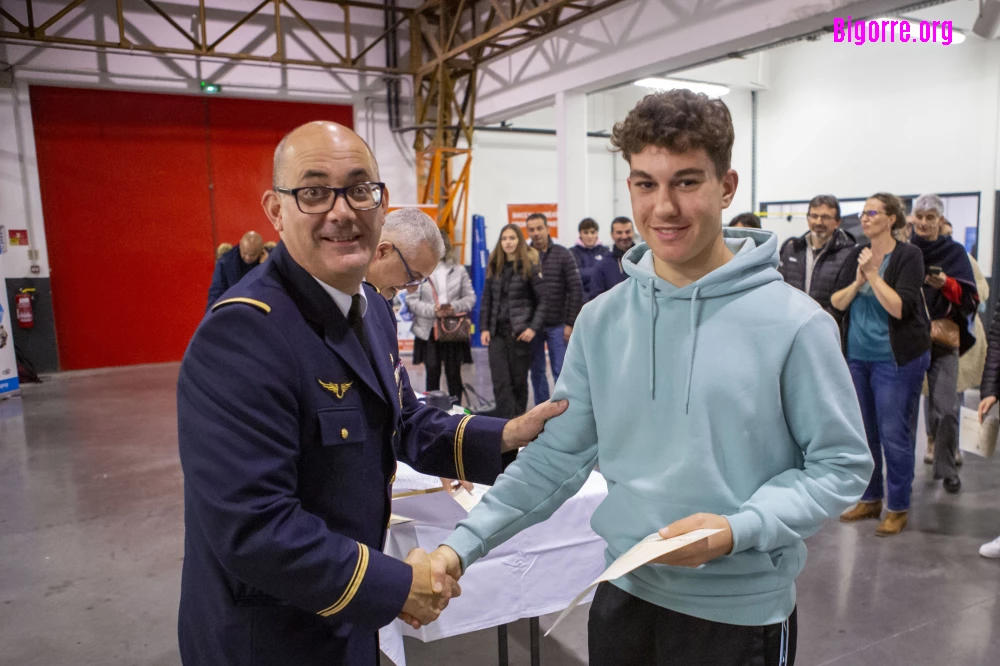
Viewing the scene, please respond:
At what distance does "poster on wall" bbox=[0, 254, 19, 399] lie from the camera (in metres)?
7.32

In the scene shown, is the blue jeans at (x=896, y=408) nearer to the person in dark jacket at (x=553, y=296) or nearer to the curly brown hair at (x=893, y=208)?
the curly brown hair at (x=893, y=208)

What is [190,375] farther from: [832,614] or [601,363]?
[832,614]

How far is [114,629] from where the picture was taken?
9.62 feet

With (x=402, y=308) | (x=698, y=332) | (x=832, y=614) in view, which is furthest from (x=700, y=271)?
(x=402, y=308)

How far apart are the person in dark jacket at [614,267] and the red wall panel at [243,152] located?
5533mm

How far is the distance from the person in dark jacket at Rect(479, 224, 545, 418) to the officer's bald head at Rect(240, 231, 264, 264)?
75.9 inches

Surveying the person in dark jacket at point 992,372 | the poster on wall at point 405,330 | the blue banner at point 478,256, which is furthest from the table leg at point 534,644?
the blue banner at point 478,256

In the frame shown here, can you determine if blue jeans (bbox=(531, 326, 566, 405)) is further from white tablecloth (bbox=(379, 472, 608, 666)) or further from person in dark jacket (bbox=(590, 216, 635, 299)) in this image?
white tablecloth (bbox=(379, 472, 608, 666))

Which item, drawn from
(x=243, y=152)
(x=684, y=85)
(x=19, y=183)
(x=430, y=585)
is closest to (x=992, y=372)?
(x=430, y=585)

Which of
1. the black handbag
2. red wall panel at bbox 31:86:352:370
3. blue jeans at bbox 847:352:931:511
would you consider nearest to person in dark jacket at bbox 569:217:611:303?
the black handbag

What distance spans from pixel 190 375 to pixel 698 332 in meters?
0.83

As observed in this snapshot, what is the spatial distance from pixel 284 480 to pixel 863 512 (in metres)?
3.59

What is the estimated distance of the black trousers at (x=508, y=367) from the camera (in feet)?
18.7

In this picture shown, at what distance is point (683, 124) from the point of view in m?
1.13
